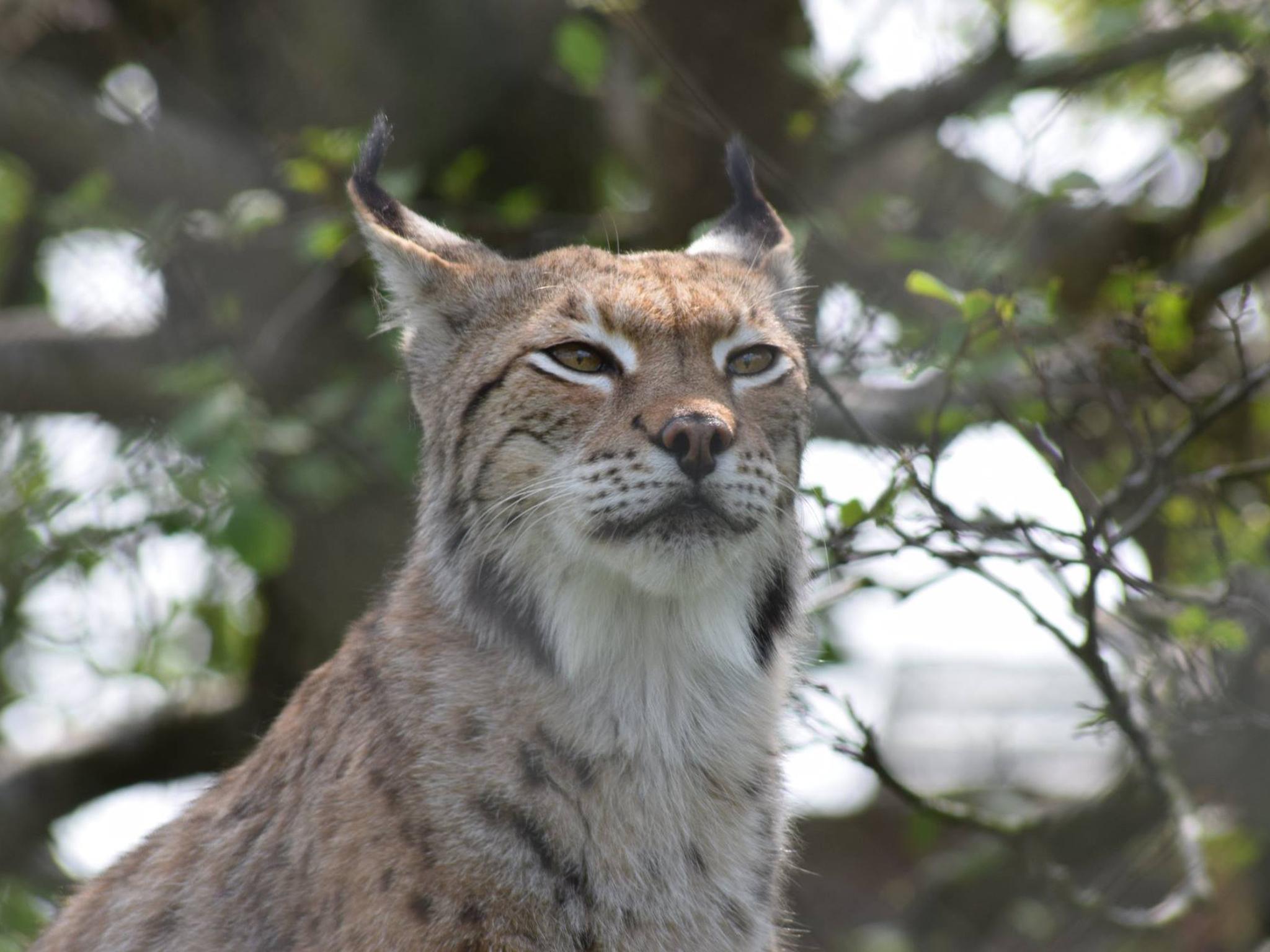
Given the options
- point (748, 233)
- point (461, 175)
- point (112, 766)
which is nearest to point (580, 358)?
point (748, 233)

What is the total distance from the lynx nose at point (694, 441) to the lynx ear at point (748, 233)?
1332 millimetres

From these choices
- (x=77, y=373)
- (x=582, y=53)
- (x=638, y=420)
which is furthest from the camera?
(x=77, y=373)

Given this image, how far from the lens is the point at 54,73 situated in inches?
376

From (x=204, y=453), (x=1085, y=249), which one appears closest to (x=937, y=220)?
(x=1085, y=249)

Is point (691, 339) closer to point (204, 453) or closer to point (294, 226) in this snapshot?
point (204, 453)

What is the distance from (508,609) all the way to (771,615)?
3.08 feet

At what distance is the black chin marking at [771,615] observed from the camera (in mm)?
4902

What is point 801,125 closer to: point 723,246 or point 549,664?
point 723,246

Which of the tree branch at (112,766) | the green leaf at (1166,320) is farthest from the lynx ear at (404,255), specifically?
the tree branch at (112,766)

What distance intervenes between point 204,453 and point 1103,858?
16.3 feet

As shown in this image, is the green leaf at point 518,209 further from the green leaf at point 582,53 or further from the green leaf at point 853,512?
the green leaf at point 853,512

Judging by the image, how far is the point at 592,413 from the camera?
14.7ft

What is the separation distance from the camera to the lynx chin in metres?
4.24

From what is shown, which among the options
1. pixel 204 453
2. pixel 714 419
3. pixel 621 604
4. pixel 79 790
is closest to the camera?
pixel 714 419
